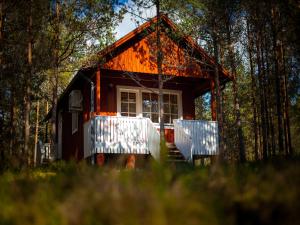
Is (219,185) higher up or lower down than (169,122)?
lower down

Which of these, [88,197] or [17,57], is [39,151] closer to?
[17,57]

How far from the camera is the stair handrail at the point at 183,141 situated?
1485 cm

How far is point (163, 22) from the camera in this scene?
15.9 m

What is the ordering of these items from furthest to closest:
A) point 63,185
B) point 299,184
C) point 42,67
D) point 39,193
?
1. point 42,67
2. point 63,185
3. point 39,193
4. point 299,184

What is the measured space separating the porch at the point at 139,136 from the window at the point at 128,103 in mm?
1875

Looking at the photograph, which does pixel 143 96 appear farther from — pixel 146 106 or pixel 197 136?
pixel 197 136

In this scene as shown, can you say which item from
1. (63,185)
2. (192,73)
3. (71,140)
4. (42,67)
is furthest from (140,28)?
(63,185)

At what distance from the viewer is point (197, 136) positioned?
613 inches

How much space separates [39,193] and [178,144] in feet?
42.0

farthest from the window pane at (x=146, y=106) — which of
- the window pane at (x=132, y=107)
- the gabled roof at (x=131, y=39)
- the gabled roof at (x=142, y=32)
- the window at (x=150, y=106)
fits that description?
the gabled roof at (x=142, y=32)

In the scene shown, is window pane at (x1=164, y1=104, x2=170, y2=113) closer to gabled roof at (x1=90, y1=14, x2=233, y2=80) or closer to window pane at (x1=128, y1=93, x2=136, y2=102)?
window pane at (x1=128, y1=93, x2=136, y2=102)

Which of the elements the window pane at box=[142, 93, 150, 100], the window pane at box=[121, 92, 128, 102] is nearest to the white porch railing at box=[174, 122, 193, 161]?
the window pane at box=[142, 93, 150, 100]

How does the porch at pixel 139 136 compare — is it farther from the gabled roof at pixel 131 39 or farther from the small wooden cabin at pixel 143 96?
the gabled roof at pixel 131 39

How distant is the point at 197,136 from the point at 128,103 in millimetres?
3382
